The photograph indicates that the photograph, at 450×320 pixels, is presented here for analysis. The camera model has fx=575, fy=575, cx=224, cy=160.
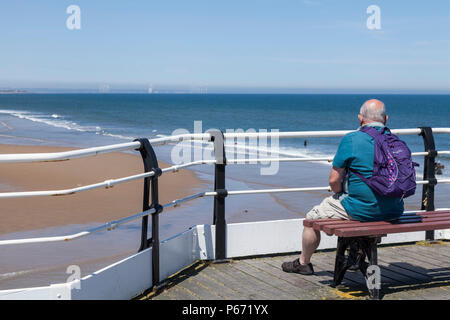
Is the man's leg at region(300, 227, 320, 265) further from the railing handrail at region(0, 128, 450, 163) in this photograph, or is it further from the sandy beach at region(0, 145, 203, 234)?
the sandy beach at region(0, 145, 203, 234)

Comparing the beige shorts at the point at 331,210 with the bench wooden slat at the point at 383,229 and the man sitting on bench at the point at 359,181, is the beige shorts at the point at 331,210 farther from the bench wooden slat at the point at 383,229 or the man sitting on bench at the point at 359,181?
the bench wooden slat at the point at 383,229

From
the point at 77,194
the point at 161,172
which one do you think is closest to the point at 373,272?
the point at 161,172

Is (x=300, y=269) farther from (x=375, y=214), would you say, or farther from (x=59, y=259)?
(x=59, y=259)

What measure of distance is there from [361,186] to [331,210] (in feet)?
1.07

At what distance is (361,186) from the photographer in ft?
12.8

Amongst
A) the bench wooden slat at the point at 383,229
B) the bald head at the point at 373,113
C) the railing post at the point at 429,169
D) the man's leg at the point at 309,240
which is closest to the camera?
the bench wooden slat at the point at 383,229

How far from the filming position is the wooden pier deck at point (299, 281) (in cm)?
400

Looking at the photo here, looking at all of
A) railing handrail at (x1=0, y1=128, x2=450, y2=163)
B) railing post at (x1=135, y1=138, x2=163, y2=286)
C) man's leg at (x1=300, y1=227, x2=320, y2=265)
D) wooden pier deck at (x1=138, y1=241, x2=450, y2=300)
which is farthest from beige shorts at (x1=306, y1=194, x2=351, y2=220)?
railing post at (x1=135, y1=138, x2=163, y2=286)

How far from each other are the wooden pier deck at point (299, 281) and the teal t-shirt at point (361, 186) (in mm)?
571

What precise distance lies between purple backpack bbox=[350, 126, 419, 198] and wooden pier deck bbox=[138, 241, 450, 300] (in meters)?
0.76

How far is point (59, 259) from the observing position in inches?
282

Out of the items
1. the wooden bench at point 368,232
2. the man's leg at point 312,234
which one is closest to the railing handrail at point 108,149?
the man's leg at point 312,234

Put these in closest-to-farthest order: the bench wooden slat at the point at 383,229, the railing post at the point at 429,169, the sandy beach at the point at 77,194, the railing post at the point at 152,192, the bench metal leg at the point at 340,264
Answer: the bench wooden slat at the point at 383,229, the railing post at the point at 152,192, the bench metal leg at the point at 340,264, the railing post at the point at 429,169, the sandy beach at the point at 77,194
